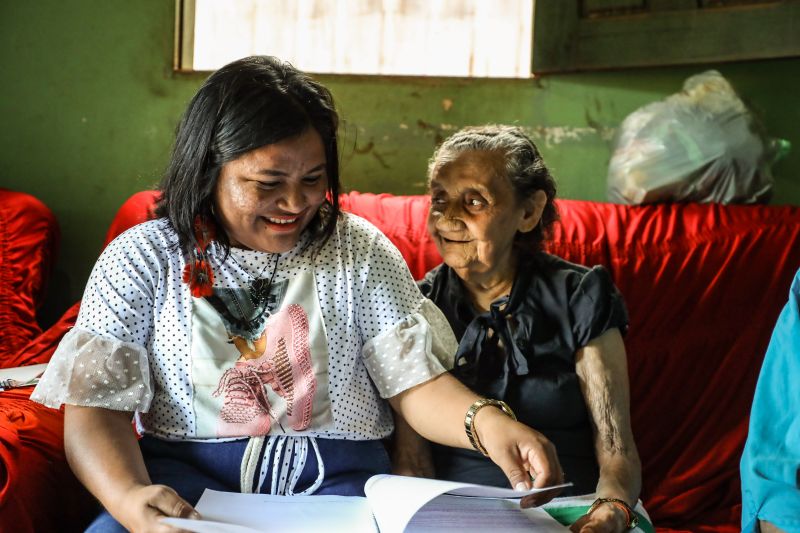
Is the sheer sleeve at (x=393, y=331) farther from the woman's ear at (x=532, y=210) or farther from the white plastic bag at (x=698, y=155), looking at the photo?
the white plastic bag at (x=698, y=155)

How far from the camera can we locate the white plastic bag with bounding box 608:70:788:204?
231 centimetres

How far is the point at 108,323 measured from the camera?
1.44 m

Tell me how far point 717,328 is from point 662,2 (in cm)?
100

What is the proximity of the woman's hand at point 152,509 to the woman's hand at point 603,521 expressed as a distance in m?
0.63

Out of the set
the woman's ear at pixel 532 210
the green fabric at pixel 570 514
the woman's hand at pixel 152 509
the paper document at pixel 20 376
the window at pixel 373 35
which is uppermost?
the window at pixel 373 35

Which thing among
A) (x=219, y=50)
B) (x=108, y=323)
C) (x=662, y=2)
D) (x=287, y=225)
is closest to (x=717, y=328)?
(x=662, y=2)

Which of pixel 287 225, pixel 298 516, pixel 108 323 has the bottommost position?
pixel 298 516

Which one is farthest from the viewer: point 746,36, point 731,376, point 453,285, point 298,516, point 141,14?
point 141,14

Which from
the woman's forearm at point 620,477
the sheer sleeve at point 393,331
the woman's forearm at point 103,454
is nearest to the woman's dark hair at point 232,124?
the sheer sleeve at point 393,331

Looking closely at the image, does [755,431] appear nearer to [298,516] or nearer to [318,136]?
[298,516]

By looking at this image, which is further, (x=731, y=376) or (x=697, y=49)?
(x=697, y=49)

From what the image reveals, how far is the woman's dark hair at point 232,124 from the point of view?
4.64 ft

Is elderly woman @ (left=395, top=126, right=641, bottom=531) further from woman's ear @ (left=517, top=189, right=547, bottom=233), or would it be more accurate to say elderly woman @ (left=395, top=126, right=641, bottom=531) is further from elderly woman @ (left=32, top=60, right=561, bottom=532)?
elderly woman @ (left=32, top=60, right=561, bottom=532)

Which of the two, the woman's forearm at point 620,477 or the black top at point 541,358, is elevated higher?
the black top at point 541,358
